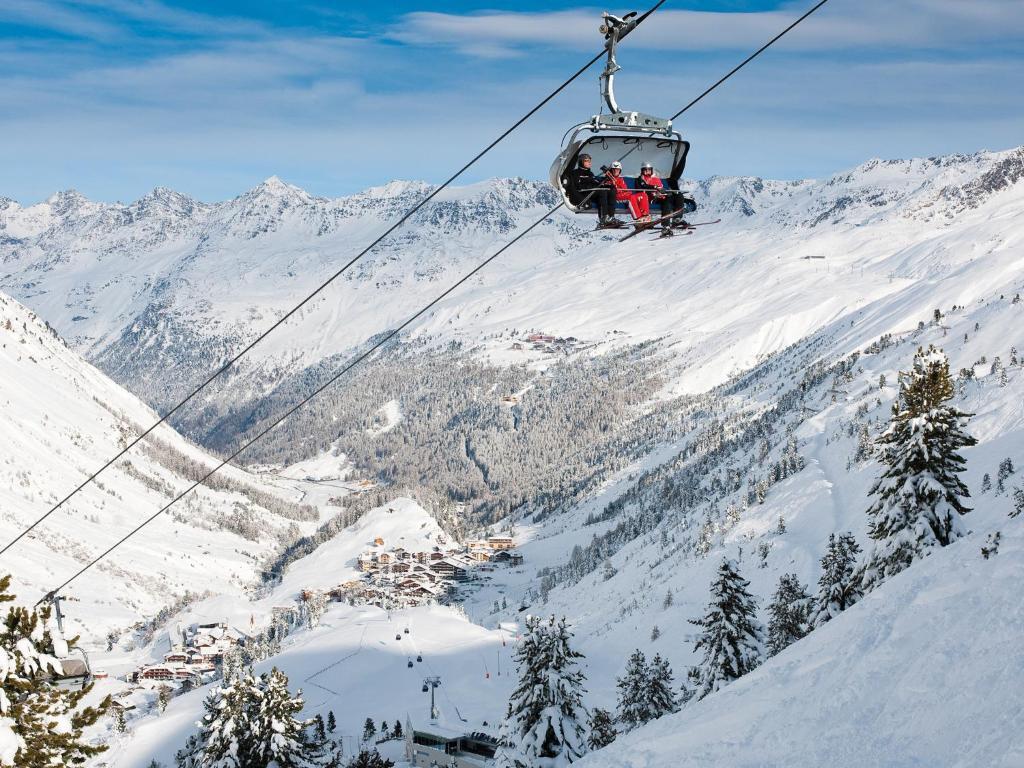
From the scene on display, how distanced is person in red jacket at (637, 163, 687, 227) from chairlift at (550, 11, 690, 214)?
0.49 ft

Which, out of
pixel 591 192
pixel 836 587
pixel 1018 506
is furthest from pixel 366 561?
pixel 591 192

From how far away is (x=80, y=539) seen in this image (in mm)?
168250

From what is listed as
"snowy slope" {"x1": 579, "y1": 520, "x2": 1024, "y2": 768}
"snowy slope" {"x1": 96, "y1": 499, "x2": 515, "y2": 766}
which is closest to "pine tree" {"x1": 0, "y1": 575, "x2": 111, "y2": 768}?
"snowy slope" {"x1": 579, "y1": 520, "x2": 1024, "y2": 768}

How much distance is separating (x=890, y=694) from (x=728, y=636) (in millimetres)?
20653

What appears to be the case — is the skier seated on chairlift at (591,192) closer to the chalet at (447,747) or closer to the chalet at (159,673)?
the chalet at (447,747)

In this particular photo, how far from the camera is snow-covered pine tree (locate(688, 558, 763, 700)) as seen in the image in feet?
109

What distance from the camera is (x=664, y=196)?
60.8 feet

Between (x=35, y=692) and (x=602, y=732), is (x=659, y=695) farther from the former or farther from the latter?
(x=35, y=692)

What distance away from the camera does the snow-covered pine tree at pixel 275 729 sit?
28.6 m

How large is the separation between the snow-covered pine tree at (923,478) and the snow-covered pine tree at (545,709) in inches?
439

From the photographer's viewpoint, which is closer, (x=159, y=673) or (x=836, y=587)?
(x=836, y=587)

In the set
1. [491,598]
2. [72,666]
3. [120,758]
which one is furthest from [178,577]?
[72,666]

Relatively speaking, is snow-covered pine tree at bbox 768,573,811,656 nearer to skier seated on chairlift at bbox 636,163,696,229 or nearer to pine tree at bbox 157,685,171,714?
skier seated on chairlift at bbox 636,163,696,229

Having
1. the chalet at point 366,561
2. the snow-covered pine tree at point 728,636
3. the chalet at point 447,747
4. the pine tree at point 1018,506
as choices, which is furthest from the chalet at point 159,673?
the pine tree at point 1018,506
